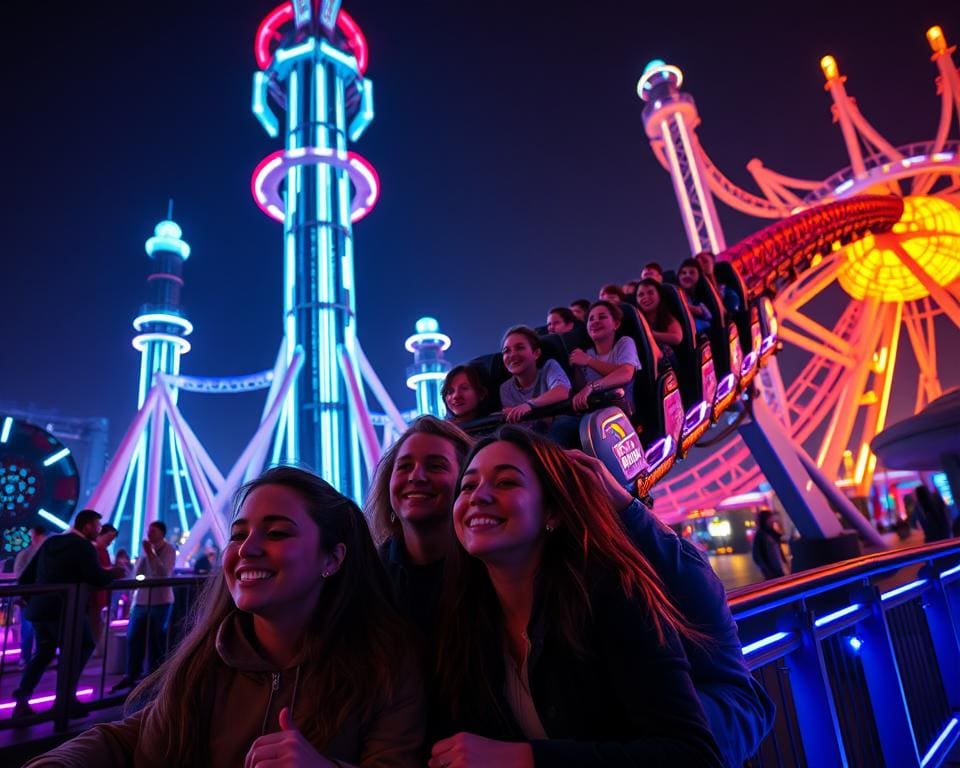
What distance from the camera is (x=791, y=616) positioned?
6.61 feet

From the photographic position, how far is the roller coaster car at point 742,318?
7043 millimetres

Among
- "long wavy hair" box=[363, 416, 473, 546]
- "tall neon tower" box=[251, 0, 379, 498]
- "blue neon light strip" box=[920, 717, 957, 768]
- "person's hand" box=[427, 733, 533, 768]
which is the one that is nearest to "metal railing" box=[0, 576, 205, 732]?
"long wavy hair" box=[363, 416, 473, 546]

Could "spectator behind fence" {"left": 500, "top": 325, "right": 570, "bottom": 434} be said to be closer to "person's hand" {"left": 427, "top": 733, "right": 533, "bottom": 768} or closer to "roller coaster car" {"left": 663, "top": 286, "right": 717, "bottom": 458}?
"roller coaster car" {"left": 663, "top": 286, "right": 717, "bottom": 458}

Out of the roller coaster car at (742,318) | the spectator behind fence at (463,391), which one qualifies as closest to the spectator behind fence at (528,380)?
the spectator behind fence at (463,391)

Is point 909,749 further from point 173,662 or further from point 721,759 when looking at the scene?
point 173,662

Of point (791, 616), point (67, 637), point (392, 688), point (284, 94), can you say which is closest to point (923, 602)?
point (791, 616)

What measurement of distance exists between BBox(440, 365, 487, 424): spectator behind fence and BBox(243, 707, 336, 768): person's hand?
7.69 ft

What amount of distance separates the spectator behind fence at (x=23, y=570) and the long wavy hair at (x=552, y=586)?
14.9 ft

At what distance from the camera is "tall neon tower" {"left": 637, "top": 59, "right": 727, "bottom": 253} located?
18594mm

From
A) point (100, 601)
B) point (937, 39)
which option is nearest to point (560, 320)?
point (100, 601)

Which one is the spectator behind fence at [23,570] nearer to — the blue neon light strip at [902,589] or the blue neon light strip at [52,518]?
the blue neon light strip at [52,518]

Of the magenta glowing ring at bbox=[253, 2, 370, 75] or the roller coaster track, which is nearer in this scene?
the roller coaster track

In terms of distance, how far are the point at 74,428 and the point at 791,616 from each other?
5784 centimetres

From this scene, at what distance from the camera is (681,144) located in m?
21.1
